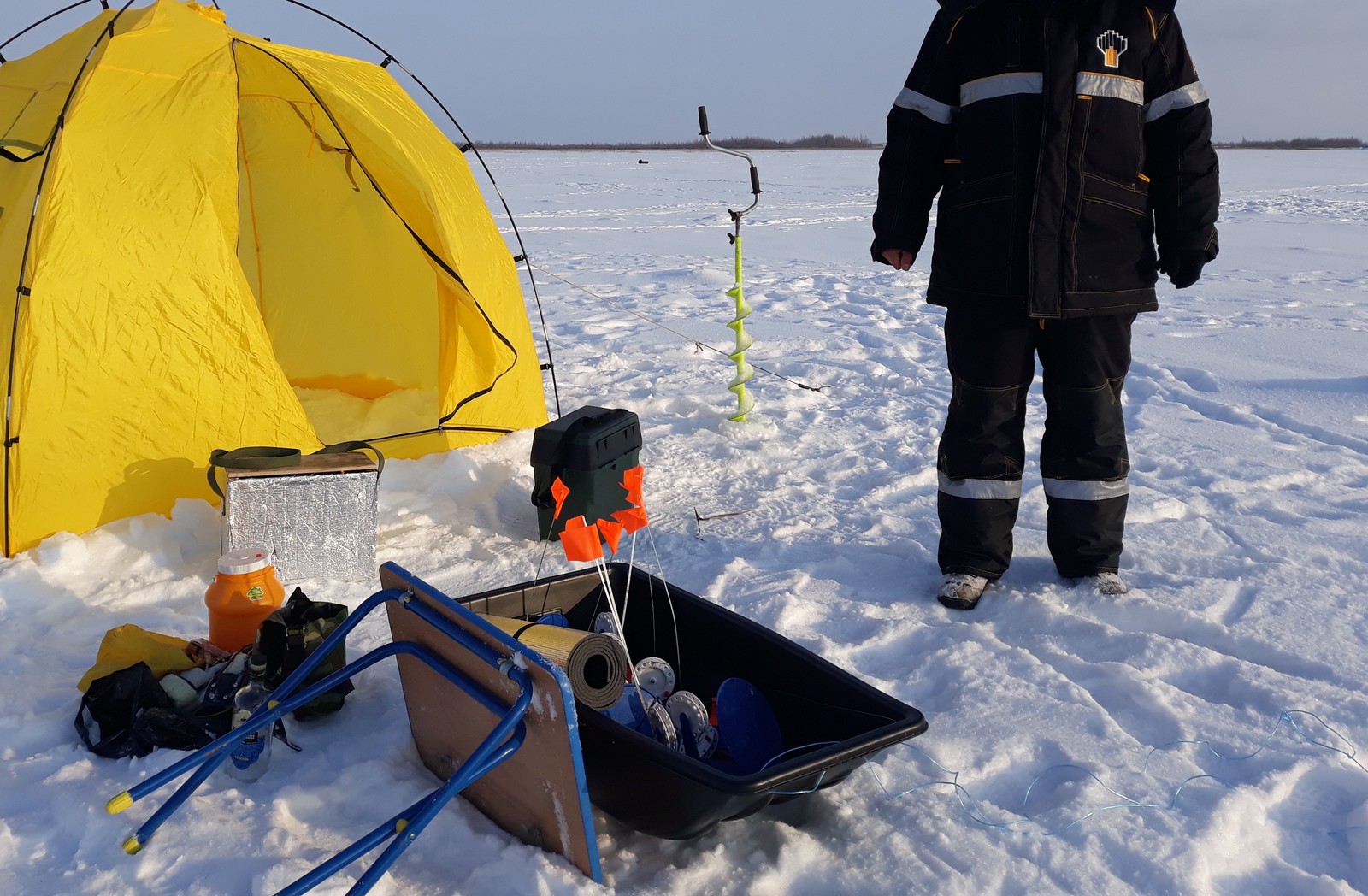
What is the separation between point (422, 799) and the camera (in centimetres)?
185

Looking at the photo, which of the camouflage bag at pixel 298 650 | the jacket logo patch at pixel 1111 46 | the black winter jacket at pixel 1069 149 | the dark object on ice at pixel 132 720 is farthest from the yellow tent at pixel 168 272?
the jacket logo patch at pixel 1111 46

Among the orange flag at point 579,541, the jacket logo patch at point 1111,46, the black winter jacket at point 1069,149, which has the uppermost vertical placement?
the jacket logo patch at point 1111,46

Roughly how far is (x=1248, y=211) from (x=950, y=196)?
13.7 m

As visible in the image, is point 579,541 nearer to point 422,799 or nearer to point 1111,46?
point 422,799

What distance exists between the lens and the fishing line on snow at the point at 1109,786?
1.91m

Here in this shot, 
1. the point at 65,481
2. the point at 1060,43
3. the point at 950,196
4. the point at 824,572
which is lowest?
the point at 824,572

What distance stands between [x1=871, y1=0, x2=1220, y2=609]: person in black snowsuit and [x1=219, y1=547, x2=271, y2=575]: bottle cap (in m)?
1.78

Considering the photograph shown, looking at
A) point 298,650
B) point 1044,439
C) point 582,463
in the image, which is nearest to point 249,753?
point 298,650

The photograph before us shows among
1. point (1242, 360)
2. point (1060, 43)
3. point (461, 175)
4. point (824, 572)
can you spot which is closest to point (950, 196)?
point (1060, 43)

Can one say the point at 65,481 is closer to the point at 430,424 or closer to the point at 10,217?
the point at 10,217

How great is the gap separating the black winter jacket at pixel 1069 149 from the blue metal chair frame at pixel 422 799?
164cm

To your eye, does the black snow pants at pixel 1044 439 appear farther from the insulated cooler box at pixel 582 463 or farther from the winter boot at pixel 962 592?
the insulated cooler box at pixel 582 463

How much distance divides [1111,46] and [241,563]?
96.9 inches

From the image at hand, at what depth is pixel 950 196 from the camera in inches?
110
